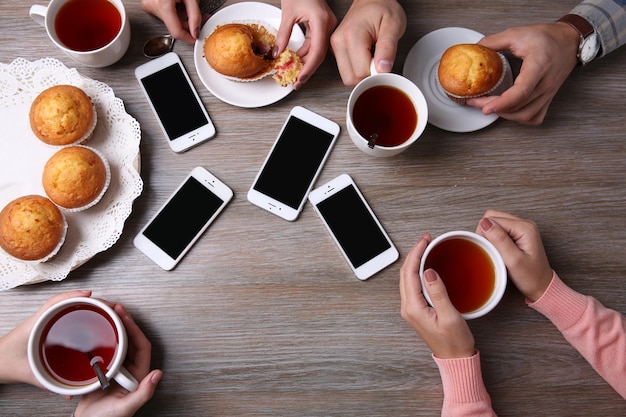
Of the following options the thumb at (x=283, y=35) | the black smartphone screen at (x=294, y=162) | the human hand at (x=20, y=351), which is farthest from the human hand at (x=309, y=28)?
the human hand at (x=20, y=351)

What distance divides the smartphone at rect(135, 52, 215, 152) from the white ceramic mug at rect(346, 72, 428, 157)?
350 mm

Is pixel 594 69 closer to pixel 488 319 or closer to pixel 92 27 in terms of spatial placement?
pixel 488 319

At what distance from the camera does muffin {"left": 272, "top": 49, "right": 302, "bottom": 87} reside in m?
1.18

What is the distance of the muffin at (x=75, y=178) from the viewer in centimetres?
107

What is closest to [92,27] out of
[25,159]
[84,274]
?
[25,159]

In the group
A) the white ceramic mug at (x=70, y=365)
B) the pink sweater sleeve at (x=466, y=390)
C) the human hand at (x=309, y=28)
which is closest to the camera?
the white ceramic mug at (x=70, y=365)

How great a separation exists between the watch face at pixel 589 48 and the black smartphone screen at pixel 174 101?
0.93m

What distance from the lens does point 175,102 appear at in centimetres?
121

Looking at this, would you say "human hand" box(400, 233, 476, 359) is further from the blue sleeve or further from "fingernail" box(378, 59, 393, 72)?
the blue sleeve

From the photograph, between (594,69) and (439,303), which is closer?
(439,303)

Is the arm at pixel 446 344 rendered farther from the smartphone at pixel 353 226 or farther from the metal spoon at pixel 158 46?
the metal spoon at pixel 158 46

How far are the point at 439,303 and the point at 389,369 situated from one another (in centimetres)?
23

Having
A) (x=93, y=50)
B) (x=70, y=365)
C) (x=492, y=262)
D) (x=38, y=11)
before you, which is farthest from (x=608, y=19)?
(x=70, y=365)

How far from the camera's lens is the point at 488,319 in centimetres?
116
